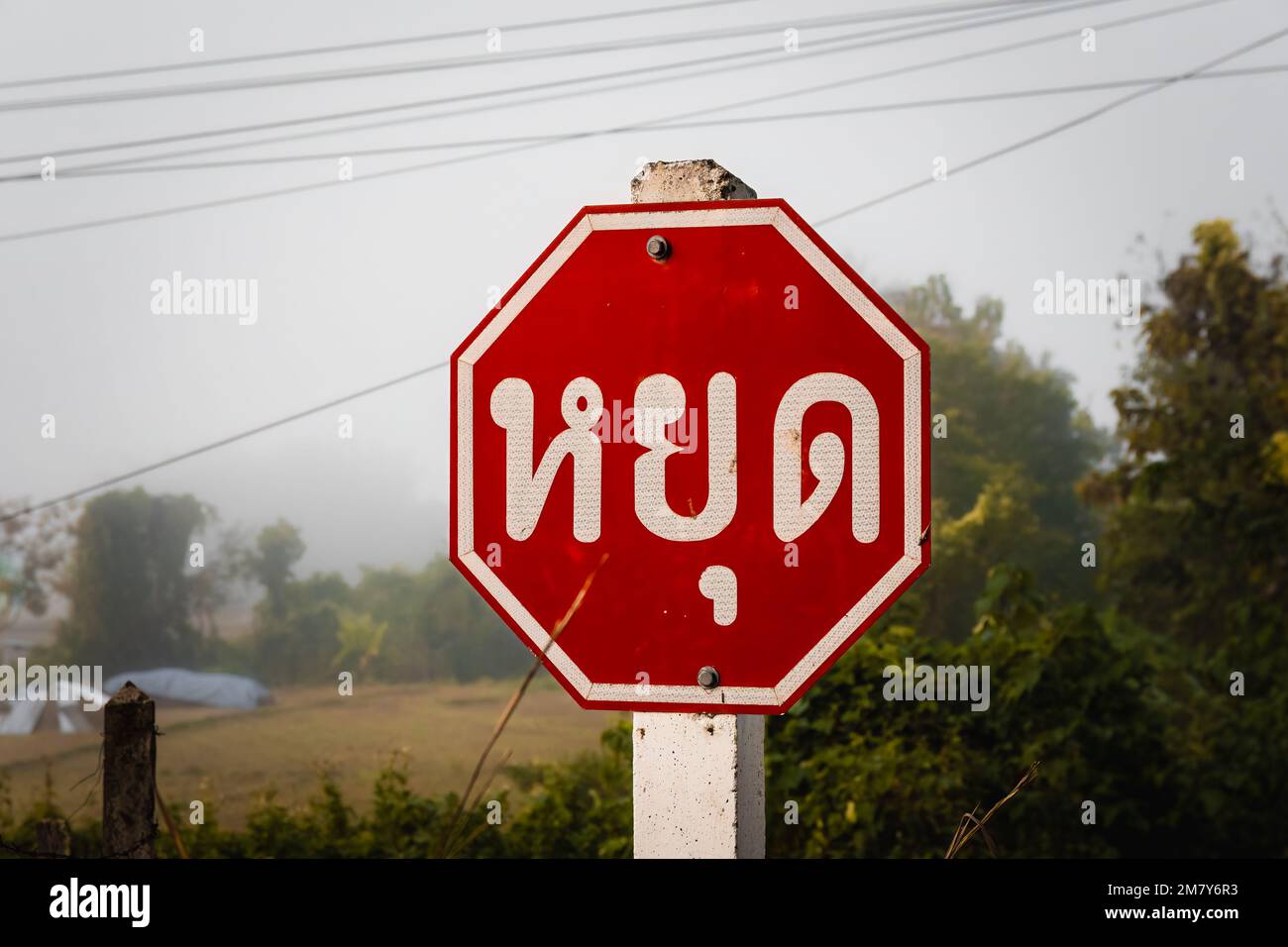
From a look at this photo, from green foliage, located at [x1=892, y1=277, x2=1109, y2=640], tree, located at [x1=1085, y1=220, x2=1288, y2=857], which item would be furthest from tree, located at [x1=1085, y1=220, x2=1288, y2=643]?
green foliage, located at [x1=892, y1=277, x2=1109, y2=640]

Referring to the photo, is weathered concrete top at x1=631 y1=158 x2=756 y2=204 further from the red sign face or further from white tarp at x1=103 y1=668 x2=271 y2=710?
white tarp at x1=103 y1=668 x2=271 y2=710

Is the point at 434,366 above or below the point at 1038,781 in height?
above

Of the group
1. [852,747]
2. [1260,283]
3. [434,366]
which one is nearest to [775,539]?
[852,747]

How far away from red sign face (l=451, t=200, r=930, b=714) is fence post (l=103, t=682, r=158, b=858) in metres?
1.07

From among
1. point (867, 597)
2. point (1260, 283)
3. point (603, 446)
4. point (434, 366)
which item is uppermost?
point (1260, 283)

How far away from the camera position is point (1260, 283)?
9.71 metres

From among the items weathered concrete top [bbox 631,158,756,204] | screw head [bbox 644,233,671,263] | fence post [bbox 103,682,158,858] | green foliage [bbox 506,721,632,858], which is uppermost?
weathered concrete top [bbox 631,158,756,204]

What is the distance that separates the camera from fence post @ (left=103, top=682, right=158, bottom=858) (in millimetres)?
2326

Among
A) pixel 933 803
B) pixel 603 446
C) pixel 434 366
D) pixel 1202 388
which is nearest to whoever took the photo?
pixel 603 446

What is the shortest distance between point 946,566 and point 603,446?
8497mm

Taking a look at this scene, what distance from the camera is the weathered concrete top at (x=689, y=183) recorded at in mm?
1688
